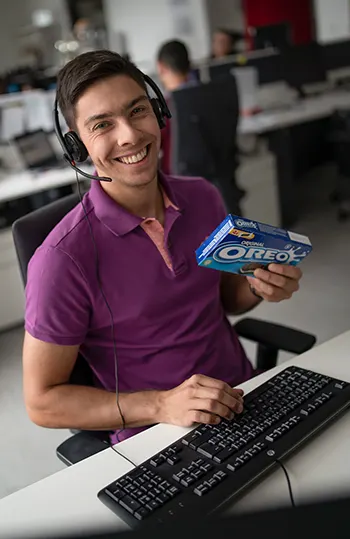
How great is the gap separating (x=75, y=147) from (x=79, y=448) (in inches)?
21.6

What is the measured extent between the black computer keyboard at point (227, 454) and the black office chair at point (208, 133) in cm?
221

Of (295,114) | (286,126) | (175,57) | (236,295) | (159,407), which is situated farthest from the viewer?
→ (295,114)

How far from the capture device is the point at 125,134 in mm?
1055

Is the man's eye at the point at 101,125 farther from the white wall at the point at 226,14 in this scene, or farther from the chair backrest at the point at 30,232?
the white wall at the point at 226,14

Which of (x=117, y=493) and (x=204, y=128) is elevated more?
Answer: (x=204, y=128)

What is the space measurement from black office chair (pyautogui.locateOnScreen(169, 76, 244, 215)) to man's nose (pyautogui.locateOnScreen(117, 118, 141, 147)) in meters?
1.92

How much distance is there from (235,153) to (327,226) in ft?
3.26

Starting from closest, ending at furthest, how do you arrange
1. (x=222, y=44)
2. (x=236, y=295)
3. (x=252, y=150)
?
1. (x=236, y=295)
2. (x=252, y=150)
3. (x=222, y=44)

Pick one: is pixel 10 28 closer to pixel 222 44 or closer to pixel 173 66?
pixel 222 44

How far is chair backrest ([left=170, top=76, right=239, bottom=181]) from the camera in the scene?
116 inches

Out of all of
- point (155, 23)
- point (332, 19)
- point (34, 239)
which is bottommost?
point (34, 239)

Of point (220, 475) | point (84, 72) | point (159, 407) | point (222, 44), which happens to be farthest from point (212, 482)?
point (222, 44)

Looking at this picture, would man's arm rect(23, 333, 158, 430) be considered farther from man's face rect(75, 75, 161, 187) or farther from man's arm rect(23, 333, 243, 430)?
man's face rect(75, 75, 161, 187)

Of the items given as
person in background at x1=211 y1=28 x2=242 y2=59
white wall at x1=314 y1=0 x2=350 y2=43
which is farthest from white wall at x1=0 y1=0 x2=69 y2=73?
white wall at x1=314 y1=0 x2=350 y2=43
